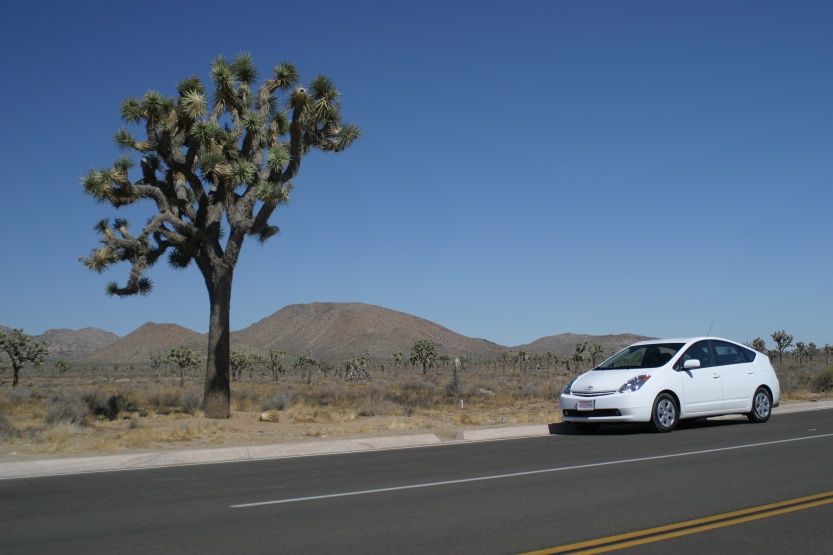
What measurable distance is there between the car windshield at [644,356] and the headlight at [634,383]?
743 millimetres

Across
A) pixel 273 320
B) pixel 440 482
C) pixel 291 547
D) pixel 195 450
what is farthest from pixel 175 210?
pixel 273 320

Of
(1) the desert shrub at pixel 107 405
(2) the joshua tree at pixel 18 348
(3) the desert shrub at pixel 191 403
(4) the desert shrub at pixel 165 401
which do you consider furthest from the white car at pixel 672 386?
(2) the joshua tree at pixel 18 348

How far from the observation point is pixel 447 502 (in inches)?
322

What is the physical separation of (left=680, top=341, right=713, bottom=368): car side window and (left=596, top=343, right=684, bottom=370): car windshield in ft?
0.69

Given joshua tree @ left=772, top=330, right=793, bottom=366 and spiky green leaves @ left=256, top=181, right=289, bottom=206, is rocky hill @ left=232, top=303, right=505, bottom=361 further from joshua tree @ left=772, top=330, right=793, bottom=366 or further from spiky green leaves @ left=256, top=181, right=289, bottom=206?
Result: spiky green leaves @ left=256, top=181, right=289, bottom=206

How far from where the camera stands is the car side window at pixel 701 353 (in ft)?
48.7

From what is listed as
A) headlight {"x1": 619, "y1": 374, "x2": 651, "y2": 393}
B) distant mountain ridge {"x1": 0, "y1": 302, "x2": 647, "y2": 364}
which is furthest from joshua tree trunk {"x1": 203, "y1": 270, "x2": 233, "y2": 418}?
distant mountain ridge {"x1": 0, "y1": 302, "x2": 647, "y2": 364}

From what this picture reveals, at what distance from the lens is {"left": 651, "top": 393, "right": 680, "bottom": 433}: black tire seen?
14073 millimetres

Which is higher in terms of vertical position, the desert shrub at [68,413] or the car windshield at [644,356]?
the car windshield at [644,356]

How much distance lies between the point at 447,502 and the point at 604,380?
22.0ft

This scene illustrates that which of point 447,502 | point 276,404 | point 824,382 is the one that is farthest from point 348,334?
point 447,502

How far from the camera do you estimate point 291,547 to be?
20.8 feet

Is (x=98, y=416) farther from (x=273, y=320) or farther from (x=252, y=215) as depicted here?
(x=273, y=320)

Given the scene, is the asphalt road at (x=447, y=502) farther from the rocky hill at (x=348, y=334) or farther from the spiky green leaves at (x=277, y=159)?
the rocky hill at (x=348, y=334)
